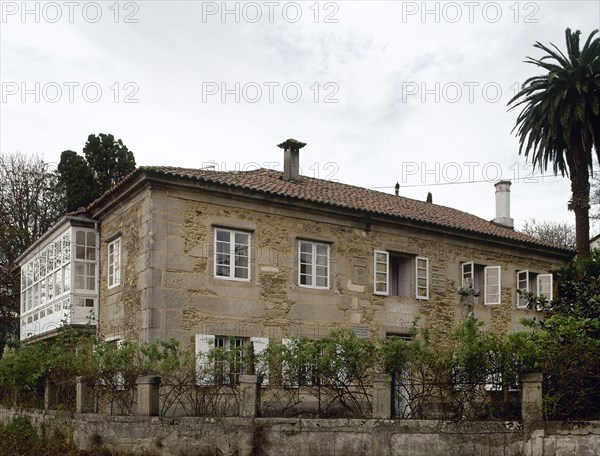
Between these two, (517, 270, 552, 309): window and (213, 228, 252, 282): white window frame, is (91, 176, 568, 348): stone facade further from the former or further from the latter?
(517, 270, 552, 309): window

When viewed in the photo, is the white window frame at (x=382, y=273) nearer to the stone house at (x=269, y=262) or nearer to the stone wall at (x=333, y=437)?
the stone house at (x=269, y=262)

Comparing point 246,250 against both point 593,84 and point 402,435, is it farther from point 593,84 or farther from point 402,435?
point 593,84

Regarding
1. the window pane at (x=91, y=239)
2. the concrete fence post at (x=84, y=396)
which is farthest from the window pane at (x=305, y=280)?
the concrete fence post at (x=84, y=396)

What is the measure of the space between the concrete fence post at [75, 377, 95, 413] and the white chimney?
57.8ft

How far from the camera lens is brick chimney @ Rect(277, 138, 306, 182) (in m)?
21.0

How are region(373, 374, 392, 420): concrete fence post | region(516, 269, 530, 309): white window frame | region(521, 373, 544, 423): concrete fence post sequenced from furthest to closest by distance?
region(516, 269, 530, 309): white window frame, region(373, 374, 392, 420): concrete fence post, region(521, 373, 544, 423): concrete fence post

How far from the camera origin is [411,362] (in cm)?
1206

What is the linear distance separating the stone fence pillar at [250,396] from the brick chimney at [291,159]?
9.53 m

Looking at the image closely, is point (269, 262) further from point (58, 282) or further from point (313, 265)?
point (58, 282)

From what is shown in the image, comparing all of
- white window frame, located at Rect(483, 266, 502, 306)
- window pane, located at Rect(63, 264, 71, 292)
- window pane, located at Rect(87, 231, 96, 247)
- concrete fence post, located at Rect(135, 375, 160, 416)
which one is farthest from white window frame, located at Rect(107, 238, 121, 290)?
white window frame, located at Rect(483, 266, 502, 306)

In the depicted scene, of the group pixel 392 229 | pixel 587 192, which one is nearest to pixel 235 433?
pixel 392 229

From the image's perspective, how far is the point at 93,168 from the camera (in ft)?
101

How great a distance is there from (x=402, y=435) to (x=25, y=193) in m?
26.4

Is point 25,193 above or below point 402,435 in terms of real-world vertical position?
above
